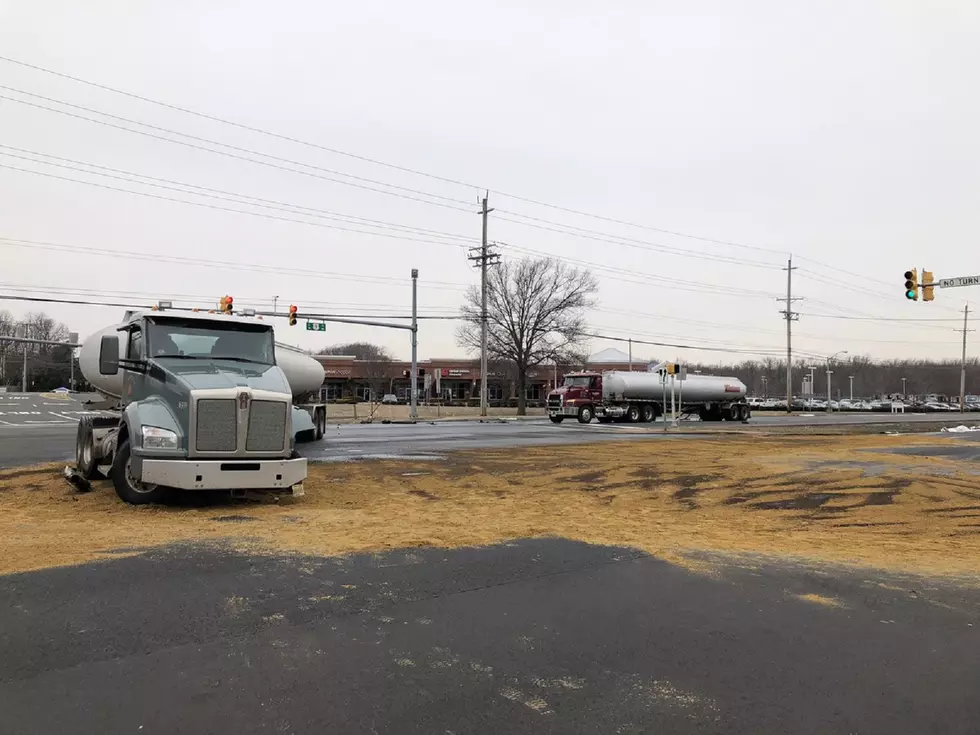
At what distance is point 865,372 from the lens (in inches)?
5832

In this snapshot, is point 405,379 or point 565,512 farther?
point 405,379

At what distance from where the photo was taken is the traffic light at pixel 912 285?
26953 mm

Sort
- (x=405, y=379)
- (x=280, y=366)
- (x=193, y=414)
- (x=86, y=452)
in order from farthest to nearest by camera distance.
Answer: (x=405, y=379), (x=280, y=366), (x=86, y=452), (x=193, y=414)

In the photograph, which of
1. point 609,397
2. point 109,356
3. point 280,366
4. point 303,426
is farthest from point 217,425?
point 609,397

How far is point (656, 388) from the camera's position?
45344 mm

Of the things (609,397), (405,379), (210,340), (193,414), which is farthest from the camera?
(405,379)

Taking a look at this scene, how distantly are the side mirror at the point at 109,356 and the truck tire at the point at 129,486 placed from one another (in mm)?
1489

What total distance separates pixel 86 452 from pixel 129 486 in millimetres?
2422

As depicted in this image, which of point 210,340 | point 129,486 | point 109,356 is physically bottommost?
Result: point 129,486

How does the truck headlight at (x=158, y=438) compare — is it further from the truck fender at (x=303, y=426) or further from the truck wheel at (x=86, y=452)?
the truck fender at (x=303, y=426)

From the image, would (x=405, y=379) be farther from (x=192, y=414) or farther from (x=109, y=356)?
(x=192, y=414)

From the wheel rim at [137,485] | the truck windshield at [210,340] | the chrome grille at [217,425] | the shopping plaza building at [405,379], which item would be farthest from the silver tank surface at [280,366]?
the shopping plaza building at [405,379]

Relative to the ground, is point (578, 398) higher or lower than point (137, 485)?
higher

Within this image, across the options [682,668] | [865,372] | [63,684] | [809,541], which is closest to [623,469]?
[809,541]
